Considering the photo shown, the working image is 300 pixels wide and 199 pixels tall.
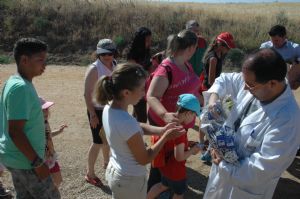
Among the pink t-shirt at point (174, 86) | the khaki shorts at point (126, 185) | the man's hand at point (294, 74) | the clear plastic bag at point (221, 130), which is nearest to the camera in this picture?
the clear plastic bag at point (221, 130)

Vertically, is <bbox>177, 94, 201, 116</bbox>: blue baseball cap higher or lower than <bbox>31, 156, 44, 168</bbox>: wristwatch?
higher

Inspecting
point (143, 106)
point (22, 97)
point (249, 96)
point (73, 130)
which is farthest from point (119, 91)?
point (73, 130)

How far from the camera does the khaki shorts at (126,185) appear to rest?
2.97 meters

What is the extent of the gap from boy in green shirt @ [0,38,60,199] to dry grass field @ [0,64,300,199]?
5.37 ft

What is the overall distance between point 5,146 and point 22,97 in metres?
0.46

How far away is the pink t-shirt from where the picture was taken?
367cm

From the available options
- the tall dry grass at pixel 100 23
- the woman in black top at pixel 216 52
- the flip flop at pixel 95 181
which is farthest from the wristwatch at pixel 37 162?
the tall dry grass at pixel 100 23

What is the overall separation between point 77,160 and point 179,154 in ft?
8.42

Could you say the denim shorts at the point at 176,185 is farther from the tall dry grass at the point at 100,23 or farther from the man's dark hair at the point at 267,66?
the tall dry grass at the point at 100,23

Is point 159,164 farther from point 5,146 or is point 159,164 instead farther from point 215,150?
point 5,146

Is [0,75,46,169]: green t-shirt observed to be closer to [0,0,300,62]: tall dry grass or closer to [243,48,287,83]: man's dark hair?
[243,48,287,83]: man's dark hair

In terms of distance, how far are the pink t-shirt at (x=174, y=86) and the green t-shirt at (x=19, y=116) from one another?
118 centimetres

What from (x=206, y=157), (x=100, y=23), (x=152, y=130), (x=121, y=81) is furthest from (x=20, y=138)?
(x=100, y=23)

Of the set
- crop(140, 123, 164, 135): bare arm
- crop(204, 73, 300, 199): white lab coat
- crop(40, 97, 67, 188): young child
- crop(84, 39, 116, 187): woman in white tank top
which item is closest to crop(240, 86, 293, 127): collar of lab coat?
crop(204, 73, 300, 199): white lab coat
